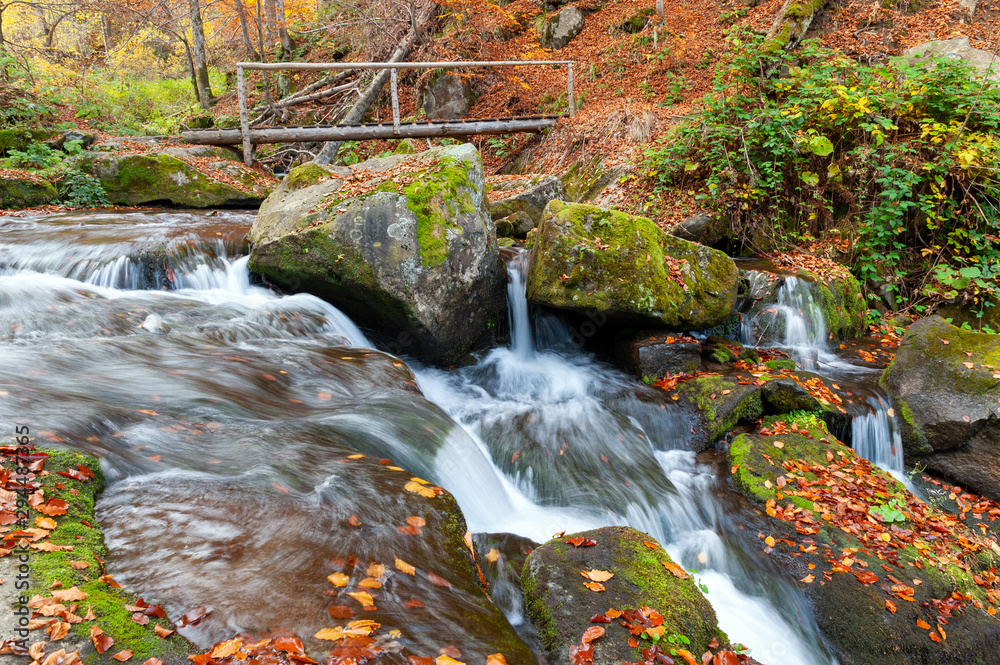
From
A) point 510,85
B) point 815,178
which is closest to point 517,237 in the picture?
point 815,178

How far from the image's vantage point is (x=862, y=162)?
801 centimetres

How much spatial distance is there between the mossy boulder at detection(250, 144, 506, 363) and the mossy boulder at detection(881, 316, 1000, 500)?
183 inches

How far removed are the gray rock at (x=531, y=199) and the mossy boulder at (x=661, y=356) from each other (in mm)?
Answer: 3476

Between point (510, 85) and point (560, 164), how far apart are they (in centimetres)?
448

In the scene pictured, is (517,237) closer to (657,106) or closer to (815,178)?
(815,178)

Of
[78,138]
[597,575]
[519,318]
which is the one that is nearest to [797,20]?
[519,318]

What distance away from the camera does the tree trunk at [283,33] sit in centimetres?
1800

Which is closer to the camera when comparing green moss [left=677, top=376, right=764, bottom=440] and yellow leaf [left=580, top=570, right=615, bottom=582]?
yellow leaf [left=580, top=570, right=615, bottom=582]

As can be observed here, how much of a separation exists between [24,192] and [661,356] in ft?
35.1

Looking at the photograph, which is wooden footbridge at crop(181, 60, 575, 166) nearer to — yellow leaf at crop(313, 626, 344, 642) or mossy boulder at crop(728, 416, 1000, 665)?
mossy boulder at crop(728, 416, 1000, 665)

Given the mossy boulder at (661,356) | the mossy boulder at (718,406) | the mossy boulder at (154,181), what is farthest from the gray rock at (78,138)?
the mossy boulder at (718,406)

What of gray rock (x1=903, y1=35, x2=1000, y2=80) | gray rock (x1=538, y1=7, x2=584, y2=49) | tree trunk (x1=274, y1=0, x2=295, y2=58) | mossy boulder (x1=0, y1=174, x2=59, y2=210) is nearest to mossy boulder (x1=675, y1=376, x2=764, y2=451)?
gray rock (x1=903, y1=35, x2=1000, y2=80)

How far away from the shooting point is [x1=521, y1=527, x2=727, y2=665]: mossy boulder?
8.51ft

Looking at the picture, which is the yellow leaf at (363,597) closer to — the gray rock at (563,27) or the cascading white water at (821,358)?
the cascading white water at (821,358)
